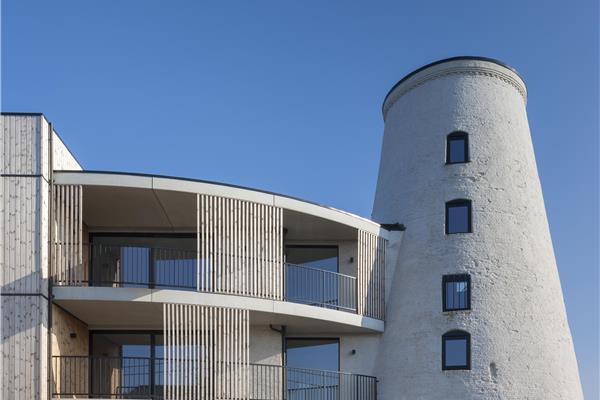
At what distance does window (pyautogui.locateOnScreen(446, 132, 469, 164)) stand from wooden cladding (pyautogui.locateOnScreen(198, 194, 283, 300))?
6619mm

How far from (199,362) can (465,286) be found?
874 cm

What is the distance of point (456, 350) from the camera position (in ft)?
69.5

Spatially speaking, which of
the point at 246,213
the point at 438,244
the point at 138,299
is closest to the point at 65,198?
the point at 138,299

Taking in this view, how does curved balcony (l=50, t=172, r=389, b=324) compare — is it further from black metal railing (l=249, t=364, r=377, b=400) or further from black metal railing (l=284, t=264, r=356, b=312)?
black metal railing (l=249, t=364, r=377, b=400)

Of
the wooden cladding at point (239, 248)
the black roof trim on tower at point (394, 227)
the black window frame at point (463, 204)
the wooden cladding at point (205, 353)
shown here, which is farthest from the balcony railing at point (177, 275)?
the black window frame at point (463, 204)

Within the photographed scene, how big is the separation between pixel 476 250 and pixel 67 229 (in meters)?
12.5

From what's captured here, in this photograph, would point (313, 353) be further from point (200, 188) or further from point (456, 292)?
point (200, 188)

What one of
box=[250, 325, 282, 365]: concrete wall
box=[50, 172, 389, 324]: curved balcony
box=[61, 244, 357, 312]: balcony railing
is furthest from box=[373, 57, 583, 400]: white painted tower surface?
box=[250, 325, 282, 365]: concrete wall

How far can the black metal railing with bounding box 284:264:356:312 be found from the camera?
21688 millimetres

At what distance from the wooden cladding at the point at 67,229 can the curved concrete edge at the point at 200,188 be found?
32 centimetres

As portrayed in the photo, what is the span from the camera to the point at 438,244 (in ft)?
73.2

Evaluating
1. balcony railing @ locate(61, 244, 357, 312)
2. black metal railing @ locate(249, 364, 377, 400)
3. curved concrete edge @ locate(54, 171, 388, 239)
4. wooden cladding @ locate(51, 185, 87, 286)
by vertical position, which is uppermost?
curved concrete edge @ locate(54, 171, 388, 239)

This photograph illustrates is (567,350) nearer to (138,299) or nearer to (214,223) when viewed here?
(214,223)

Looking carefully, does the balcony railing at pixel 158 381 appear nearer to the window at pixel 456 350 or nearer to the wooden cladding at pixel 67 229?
the wooden cladding at pixel 67 229
